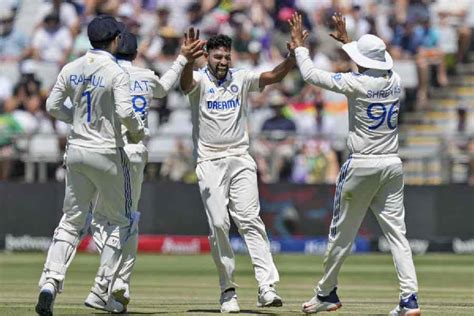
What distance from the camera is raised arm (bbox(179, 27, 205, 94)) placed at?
9.21 m

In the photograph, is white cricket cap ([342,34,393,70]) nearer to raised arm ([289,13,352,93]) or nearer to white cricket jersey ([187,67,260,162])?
Result: raised arm ([289,13,352,93])

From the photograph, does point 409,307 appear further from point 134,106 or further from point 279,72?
point 134,106

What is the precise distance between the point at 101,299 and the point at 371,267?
759cm

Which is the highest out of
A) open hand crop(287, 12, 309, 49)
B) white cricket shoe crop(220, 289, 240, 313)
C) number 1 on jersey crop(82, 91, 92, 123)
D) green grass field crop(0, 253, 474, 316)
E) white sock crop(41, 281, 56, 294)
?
open hand crop(287, 12, 309, 49)

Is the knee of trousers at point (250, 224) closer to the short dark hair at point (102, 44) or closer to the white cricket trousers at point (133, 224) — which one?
the white cricket trousers at point (133, 224)

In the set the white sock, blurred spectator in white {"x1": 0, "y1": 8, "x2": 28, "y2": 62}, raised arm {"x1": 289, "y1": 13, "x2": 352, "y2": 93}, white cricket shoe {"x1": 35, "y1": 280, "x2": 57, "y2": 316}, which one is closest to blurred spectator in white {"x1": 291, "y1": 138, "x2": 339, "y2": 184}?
blurred spectator in white {"x1": 0, "y1": 8, "x2": 28, "y2": 62}

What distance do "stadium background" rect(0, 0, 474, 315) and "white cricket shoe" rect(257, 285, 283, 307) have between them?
3.82 meters

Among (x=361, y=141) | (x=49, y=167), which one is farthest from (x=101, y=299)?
(x=49, y=167)

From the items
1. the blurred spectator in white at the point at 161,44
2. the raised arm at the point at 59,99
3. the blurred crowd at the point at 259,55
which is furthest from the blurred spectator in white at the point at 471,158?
the raised arm at the point at 59,99

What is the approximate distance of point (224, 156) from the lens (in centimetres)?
944

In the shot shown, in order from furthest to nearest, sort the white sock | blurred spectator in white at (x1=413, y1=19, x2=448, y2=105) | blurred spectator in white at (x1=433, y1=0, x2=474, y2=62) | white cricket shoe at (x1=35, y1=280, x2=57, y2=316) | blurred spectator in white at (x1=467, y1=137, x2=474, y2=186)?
blurred spectator in white at (x1=433, y1=0, x2=474, y2=62), blurred spectator in white at (x1=413, y1=19, x2=448, y2=105), blurred spectator in white at (x1=467, y1=137, x2=474, y2=186), the white sock, white cricket shoe at (x1=35, y1=280, x2=57, y2=316)

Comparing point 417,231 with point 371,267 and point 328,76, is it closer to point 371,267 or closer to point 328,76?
point 371,267

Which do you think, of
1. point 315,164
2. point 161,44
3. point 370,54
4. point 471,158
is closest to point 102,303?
point 370,54

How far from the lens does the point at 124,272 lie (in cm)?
921
